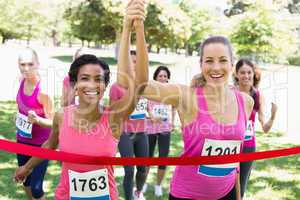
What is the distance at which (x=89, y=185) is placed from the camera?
212cm

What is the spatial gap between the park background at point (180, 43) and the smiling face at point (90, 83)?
2.28 m

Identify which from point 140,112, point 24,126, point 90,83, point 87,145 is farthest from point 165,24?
point 87,145

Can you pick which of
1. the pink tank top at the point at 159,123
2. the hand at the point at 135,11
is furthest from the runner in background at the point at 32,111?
the hand at the point at 135,11

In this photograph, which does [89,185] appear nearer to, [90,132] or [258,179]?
[90,132]

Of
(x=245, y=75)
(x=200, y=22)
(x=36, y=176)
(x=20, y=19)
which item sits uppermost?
(x=20, y=19)

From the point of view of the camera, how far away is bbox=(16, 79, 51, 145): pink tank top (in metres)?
3.33

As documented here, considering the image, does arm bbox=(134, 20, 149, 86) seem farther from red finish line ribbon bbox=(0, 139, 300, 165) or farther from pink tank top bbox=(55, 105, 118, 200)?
red finish line ribbon bbox=(0, 139, 300, 165)

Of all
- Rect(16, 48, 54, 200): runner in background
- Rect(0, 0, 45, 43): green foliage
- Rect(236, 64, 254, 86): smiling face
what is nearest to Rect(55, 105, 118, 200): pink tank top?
Rect(16, 48, 54, 200): runner in background

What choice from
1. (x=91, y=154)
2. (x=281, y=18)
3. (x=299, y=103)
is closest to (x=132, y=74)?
(x=91, y=154)

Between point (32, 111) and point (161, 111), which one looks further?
point (161, 111)

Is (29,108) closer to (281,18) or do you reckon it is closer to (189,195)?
(189,195)

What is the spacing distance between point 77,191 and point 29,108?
148 centimetres

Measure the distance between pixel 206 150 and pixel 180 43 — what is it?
3082 cm

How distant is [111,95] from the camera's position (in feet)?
11.1
